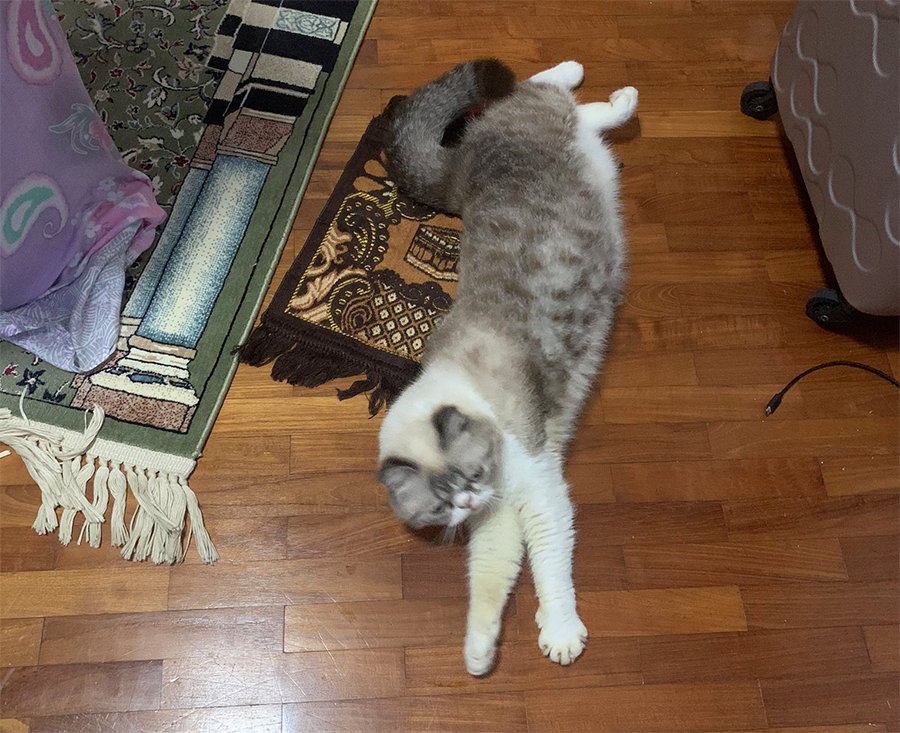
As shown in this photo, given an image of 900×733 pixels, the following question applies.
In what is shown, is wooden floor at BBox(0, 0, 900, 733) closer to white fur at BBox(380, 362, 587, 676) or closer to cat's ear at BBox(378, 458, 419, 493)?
white fur at BBox(380, 362, 587, 676)

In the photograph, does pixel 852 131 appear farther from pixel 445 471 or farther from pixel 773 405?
pixel 445 471

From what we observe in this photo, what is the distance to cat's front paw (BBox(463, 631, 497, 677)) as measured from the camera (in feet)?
4.50

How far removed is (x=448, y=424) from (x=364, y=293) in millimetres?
570

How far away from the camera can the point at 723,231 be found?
1.81 meters

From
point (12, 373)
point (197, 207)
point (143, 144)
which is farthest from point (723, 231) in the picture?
point (12, 373)

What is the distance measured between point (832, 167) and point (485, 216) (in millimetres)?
805

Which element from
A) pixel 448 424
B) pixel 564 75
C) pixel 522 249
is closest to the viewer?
pixel 448 424

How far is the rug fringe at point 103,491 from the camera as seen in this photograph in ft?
4.91

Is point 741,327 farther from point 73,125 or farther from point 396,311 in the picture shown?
point 73,125

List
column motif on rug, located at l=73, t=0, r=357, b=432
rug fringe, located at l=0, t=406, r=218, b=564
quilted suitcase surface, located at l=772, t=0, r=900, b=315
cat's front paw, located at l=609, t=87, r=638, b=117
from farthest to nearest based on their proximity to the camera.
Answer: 1. cat's front paw, located at l=609, t=87, r=638, b=117
2. column motif on rug, located at l=73, t=0, r=357, b=432
3. rug fringe, located at l=0, t=406, r=218, b=564
4. quilted suitcase surface, located at l=772, t=0, r=900, b=315

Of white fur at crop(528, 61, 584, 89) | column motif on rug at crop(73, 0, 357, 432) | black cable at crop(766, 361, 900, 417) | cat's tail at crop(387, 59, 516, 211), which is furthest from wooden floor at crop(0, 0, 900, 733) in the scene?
white fur at crop(528, 61, 584, 89)

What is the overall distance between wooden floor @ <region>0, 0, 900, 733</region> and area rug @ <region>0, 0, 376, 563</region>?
0.24ft

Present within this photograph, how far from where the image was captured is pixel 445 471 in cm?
129

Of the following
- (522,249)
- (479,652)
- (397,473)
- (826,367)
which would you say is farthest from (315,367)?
(826,367)
